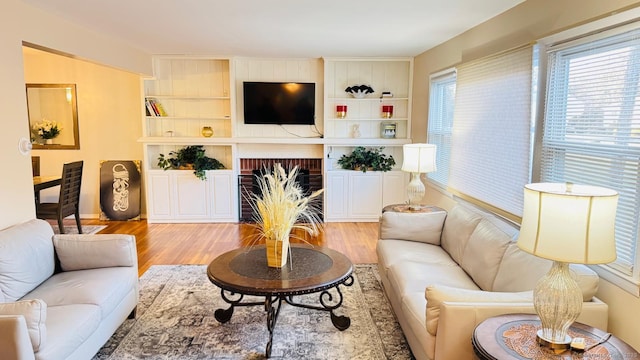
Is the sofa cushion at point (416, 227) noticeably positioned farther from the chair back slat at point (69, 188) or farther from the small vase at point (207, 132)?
the chair back slat at point (69, 188)

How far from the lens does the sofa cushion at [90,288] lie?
8.36ft

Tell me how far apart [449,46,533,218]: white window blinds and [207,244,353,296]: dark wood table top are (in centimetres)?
145

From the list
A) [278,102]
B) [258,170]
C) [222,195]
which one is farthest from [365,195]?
[222,195]

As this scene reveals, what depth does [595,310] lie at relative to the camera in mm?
2018

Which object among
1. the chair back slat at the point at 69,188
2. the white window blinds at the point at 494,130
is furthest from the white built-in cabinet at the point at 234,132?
the white window blinds at the point at 494,130

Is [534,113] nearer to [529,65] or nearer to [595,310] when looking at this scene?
[529,65]

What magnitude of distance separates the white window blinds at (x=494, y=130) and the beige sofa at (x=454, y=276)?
298 millimetres

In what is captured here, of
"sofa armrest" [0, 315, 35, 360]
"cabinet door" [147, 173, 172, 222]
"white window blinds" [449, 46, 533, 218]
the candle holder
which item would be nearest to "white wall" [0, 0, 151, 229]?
"sofa armrest" [0, 315, 35, 360]

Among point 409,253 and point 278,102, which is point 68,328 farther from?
point 278,102

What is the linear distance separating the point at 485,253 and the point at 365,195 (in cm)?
348

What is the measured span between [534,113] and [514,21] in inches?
31.8

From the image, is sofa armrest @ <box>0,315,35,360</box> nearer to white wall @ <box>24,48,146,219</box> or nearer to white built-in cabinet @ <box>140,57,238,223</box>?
white built-in cabinet @ <box>140,57,238,223</box>

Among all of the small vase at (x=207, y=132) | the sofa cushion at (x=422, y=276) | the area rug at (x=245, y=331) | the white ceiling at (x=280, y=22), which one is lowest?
the area rug at (x=245, y=331)

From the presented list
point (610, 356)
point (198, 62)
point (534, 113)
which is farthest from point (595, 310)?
point (198, 62)
